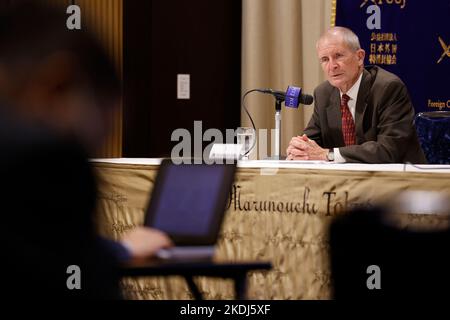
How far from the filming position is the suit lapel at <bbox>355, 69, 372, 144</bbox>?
10.9 ft

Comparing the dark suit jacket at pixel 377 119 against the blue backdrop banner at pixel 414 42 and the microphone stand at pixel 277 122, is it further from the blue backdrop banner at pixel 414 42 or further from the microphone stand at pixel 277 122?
the blue backdrop banner at pixel 414 42

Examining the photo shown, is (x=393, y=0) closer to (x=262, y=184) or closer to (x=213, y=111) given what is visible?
(x=213, y=111)

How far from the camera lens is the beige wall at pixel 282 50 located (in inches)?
189

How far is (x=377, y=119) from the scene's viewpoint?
3332 mm

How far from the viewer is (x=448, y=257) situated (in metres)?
0.95

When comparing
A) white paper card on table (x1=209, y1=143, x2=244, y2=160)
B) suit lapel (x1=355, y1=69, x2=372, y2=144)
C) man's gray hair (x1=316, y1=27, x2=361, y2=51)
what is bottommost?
white paper card on table (x1=209, y1=143, x2=244, y2=160)

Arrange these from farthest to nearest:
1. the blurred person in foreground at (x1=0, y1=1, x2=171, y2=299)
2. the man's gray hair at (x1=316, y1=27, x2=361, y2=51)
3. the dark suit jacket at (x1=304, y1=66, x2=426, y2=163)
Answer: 1. the man's gray hair at (x1=316, y1=27, x2=361, y2=51)
2. the dark suit jacket at (x1=304, y1=66, x2=426, y2=163)
3. the blurred person in foreground at (x1=0, y1=1, x2=171, y2=299)

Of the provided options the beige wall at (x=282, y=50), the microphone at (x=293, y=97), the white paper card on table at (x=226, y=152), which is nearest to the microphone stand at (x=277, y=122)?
the microphone at (x=293, y=97)

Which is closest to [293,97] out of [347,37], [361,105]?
[361,105]

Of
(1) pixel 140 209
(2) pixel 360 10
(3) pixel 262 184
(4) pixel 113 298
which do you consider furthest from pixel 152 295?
(2) pixel 360 10

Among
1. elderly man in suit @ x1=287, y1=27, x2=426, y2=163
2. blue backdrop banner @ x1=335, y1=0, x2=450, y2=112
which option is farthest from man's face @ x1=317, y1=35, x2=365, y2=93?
blue backdrop banner @ x1=335, y1=0, x2=450, y2=112

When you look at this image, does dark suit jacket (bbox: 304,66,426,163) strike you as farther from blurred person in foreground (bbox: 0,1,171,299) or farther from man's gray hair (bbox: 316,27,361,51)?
blurred person in foreground (bbox: 0,1,171,299)

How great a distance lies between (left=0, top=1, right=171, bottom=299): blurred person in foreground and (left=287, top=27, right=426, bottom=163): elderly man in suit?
8.52ft
